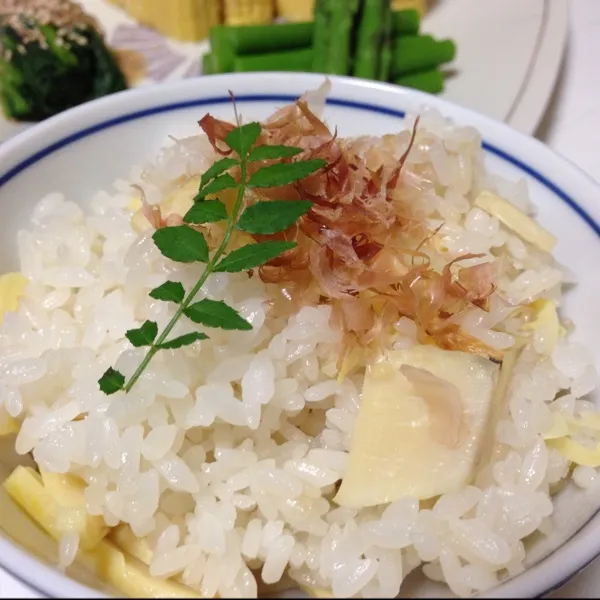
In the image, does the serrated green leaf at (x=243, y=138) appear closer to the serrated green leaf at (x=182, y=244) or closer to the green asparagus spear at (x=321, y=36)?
the serrated green leaf at (x=182, y=244)

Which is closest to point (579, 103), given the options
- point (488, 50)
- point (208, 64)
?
point (488, 50)

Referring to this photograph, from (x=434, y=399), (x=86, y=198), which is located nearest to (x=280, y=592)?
(x=434, y=399)

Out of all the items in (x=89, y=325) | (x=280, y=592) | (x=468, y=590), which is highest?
(x=89, y=325)

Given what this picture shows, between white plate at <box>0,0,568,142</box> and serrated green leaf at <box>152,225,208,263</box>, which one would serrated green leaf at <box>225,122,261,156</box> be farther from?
white plate at <box>0,0,568,142</box>

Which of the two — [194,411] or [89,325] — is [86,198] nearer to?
[89,325]

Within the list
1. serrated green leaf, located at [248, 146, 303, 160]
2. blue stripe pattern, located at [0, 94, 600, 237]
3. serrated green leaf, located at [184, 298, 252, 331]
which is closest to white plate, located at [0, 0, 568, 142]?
blue stripe pattern, located at [0, 94, 600, 237]

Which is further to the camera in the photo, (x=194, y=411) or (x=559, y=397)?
(x=559, y=397)
